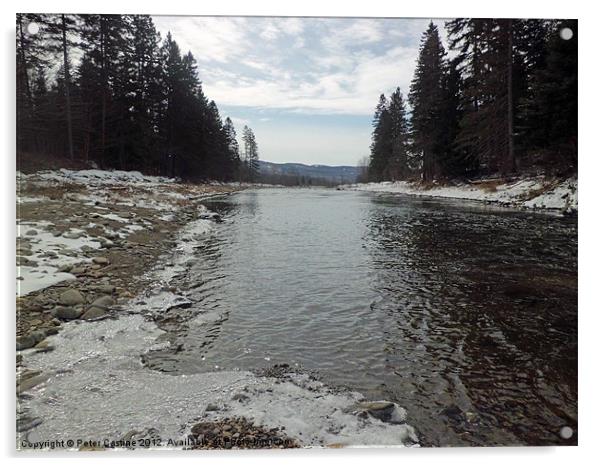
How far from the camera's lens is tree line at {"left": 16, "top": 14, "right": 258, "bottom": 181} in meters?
4.57

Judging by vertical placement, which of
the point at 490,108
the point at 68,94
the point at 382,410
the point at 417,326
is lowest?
the point at 382,410

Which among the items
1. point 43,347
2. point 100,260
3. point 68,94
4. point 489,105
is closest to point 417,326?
point 43,347

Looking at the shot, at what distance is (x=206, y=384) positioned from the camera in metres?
3.55

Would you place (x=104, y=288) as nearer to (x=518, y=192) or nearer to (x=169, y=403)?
(x=169, y=403)

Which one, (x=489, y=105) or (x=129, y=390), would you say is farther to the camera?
(x=489, y=105)

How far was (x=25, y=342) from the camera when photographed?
386 centimetres

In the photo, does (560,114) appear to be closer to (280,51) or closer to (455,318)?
(455,318)

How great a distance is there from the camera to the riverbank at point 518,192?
10260 mm

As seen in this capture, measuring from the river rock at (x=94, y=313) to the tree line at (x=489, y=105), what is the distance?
5195mm

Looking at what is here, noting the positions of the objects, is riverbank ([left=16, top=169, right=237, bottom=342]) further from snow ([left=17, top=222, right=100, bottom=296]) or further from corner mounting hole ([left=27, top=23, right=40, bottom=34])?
corner mounting hole ([left=27, top=23, right=40, bottom=34])

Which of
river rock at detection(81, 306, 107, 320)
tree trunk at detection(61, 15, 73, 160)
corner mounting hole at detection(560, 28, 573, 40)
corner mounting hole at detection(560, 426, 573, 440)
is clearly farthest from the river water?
tree trunk at detection(61, 15, 73, 160)

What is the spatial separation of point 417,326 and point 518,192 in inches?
638

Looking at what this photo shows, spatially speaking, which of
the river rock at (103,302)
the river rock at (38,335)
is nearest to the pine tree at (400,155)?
the river rock at (103,302)

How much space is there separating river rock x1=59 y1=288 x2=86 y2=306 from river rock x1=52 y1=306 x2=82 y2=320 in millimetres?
174
